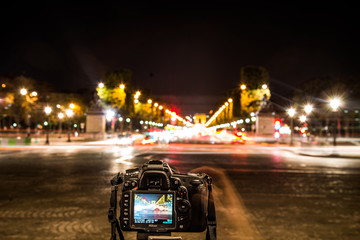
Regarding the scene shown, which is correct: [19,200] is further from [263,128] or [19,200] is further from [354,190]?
[263,128]

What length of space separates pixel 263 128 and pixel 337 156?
29710 mm

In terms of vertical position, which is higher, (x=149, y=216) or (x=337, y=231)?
(x=149, y=216)

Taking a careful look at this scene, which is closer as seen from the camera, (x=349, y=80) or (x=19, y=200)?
(x=19, y=200)

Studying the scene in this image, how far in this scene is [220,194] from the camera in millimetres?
9750

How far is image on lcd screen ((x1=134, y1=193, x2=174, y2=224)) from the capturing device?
2998 mm

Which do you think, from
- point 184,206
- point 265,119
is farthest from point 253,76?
point 184,206

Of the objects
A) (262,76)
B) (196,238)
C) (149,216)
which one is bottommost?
(196,238)

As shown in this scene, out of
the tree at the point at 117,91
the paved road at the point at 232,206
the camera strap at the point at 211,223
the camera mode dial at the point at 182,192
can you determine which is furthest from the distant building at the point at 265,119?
the camera mode dial at the point at 182,192

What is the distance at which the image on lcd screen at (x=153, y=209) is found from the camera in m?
3.00

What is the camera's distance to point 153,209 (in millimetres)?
3004

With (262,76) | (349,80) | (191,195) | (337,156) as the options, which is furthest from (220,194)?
(349,80)

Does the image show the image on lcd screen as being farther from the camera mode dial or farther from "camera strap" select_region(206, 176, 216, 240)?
"camera strap" select_region(206, 176, 216, 240)

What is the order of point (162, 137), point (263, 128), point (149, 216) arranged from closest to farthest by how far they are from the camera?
point (149, 216) < point (162, 137) < point (263, 128)

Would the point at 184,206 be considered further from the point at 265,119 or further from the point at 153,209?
the point at 265,119
